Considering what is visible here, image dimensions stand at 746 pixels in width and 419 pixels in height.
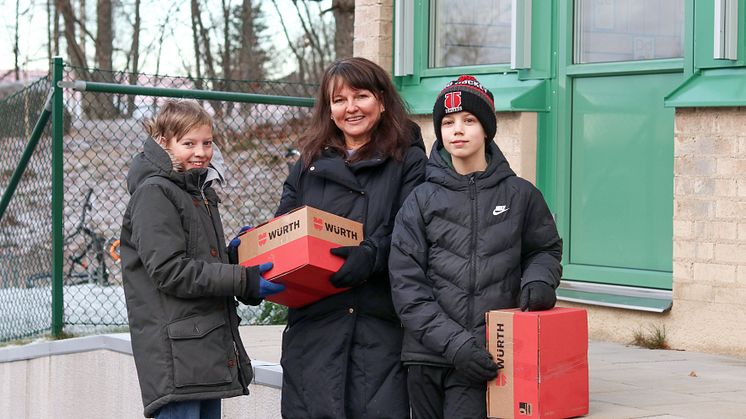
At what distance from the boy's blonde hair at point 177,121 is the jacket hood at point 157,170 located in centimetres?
4

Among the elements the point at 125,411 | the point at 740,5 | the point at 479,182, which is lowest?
the point at 125,411

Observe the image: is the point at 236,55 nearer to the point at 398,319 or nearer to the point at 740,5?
the point at 740,5

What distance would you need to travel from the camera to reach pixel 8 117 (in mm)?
8117

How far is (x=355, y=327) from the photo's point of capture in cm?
416

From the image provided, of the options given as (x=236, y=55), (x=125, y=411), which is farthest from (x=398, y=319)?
(x=236, y=55)

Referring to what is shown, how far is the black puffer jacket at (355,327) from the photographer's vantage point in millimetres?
4105

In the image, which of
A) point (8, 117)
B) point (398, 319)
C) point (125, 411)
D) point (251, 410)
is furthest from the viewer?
point (8, 117)

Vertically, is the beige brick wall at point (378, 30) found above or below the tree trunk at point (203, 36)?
below

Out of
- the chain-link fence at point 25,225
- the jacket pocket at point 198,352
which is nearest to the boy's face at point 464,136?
the jacket pocket at point 198,352

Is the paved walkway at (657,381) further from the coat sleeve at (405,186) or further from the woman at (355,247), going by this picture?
the coat sleeve at (405,186)

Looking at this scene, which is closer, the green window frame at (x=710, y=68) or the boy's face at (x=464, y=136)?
the boy's face at (x=464, y=136)

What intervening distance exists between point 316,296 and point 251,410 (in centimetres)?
177

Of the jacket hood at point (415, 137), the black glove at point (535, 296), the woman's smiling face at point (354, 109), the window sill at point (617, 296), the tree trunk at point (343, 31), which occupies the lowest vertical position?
the window sill at point (617, 296)

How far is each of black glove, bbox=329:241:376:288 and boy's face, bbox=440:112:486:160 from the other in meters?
0.47
